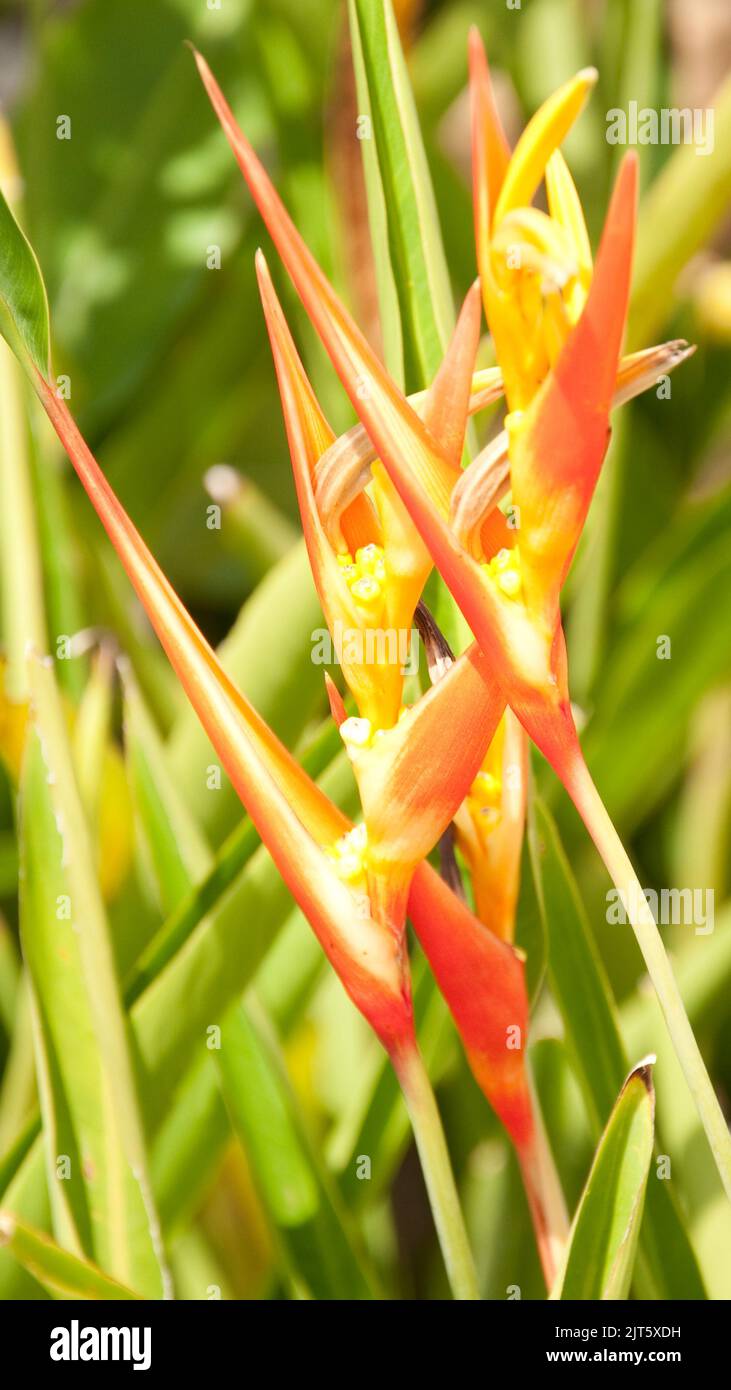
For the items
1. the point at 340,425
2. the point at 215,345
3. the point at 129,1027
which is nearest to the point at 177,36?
the point at 215,345

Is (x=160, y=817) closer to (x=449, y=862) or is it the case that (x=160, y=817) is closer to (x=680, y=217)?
(x=449, y=862)

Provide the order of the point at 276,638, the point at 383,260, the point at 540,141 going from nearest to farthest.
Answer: the point at 540,141
the point at 383,260
the point at 276,638

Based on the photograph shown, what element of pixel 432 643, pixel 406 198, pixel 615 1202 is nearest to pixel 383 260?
pixel 406 198

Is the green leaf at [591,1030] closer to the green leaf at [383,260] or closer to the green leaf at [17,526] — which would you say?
the green leaf at [383,260]

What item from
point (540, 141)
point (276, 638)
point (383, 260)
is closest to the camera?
point (540, 141)

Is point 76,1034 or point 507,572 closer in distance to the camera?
point 507,572

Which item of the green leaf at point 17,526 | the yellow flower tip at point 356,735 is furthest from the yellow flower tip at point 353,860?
the green leaf at point 17,526
